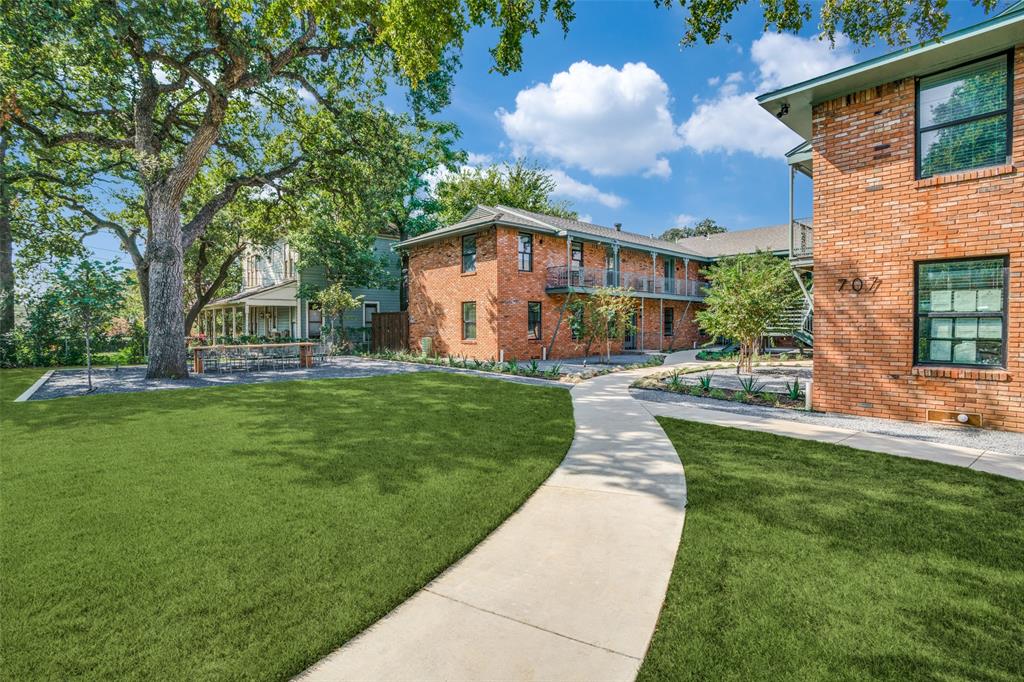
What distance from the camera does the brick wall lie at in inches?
265

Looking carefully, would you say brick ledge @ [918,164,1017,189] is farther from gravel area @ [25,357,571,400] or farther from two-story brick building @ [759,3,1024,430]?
gravel area @ [25,357,571,400]

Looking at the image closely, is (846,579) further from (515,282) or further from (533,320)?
(533,320)

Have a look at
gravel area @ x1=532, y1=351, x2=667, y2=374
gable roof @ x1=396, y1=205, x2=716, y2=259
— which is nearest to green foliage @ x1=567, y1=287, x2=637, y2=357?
gravel area @ x1=532, y1=351, x2=667, y2=374

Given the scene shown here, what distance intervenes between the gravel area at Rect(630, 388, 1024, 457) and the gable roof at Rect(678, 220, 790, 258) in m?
20.9

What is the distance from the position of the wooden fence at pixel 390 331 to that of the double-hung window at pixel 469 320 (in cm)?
425

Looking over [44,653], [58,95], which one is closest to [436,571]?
[44,653]

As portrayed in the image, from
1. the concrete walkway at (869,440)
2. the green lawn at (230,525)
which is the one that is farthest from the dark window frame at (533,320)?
the green lawn at (230,525)

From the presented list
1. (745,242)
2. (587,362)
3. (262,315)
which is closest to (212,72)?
(587,362)

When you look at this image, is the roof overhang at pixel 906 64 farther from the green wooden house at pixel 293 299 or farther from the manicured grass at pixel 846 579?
the green wooden house at pixel 293 299

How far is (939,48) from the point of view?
6.85 metres

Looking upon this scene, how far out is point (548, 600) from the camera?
2.84 meters

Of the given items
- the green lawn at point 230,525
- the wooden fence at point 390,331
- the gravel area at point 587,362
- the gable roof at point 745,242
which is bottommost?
the green lawn at point 230,525

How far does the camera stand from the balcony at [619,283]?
2012 centimetres

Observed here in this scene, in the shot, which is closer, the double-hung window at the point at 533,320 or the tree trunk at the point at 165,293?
the tree trunk at the point at 165,293
